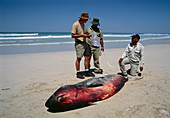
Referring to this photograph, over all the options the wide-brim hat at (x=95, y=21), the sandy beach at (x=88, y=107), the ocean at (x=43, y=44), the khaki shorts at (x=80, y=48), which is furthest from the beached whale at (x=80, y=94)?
the ocean at (x=43, y=44)

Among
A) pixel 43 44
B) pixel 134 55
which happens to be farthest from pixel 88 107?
pixel 43 44

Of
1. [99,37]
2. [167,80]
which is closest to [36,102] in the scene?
[99,37]

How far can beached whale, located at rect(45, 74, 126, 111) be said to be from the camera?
2.98 metres

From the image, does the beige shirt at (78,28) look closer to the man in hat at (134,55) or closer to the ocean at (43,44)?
the man in hat at (134,55)

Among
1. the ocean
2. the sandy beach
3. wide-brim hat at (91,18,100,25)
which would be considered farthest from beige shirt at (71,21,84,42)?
the ocean

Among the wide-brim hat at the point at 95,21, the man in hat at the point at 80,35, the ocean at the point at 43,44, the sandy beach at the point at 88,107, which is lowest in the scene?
the sandy beach at the point at 88,107

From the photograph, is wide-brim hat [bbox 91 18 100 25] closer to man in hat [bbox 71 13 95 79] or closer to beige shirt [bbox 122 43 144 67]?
man in hat [bbox 71 13 95 79]

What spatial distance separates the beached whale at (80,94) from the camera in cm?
298

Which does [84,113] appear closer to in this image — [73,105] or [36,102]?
[73,105]

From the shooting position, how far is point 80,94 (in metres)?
3.13

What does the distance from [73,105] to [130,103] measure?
1347 millimetres

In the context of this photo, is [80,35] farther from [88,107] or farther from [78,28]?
[88,107]

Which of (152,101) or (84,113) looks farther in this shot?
(152,101)

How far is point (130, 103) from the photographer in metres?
3.46
